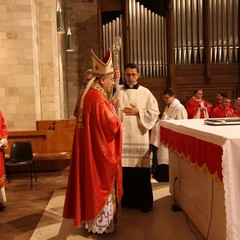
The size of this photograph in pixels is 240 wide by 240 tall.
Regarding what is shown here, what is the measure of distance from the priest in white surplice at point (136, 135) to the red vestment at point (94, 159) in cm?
70

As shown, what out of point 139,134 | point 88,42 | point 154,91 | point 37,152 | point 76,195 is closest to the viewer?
point 76,195

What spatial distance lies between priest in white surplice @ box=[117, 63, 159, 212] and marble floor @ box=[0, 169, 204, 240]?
0.24 meters

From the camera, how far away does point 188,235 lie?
364cm

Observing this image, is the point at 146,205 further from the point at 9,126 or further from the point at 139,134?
the point at 9,126

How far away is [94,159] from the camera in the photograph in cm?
357

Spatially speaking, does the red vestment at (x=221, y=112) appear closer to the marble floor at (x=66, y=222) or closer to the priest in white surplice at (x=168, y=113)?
the priest in white surplice at (x=168, y=113)

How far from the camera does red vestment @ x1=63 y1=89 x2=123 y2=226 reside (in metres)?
3.51

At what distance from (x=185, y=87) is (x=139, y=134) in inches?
245

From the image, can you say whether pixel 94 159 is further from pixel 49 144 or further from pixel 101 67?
pixel 49 144

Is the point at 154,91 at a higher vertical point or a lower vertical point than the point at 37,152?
higher

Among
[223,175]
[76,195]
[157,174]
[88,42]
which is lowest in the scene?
[157,174]

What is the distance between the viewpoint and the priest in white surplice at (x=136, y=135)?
4309 mm

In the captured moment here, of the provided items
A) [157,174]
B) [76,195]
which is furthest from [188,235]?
[157,174]

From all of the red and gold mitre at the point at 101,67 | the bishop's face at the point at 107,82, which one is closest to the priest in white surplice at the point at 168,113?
the bishop's face at the point at 107,82
